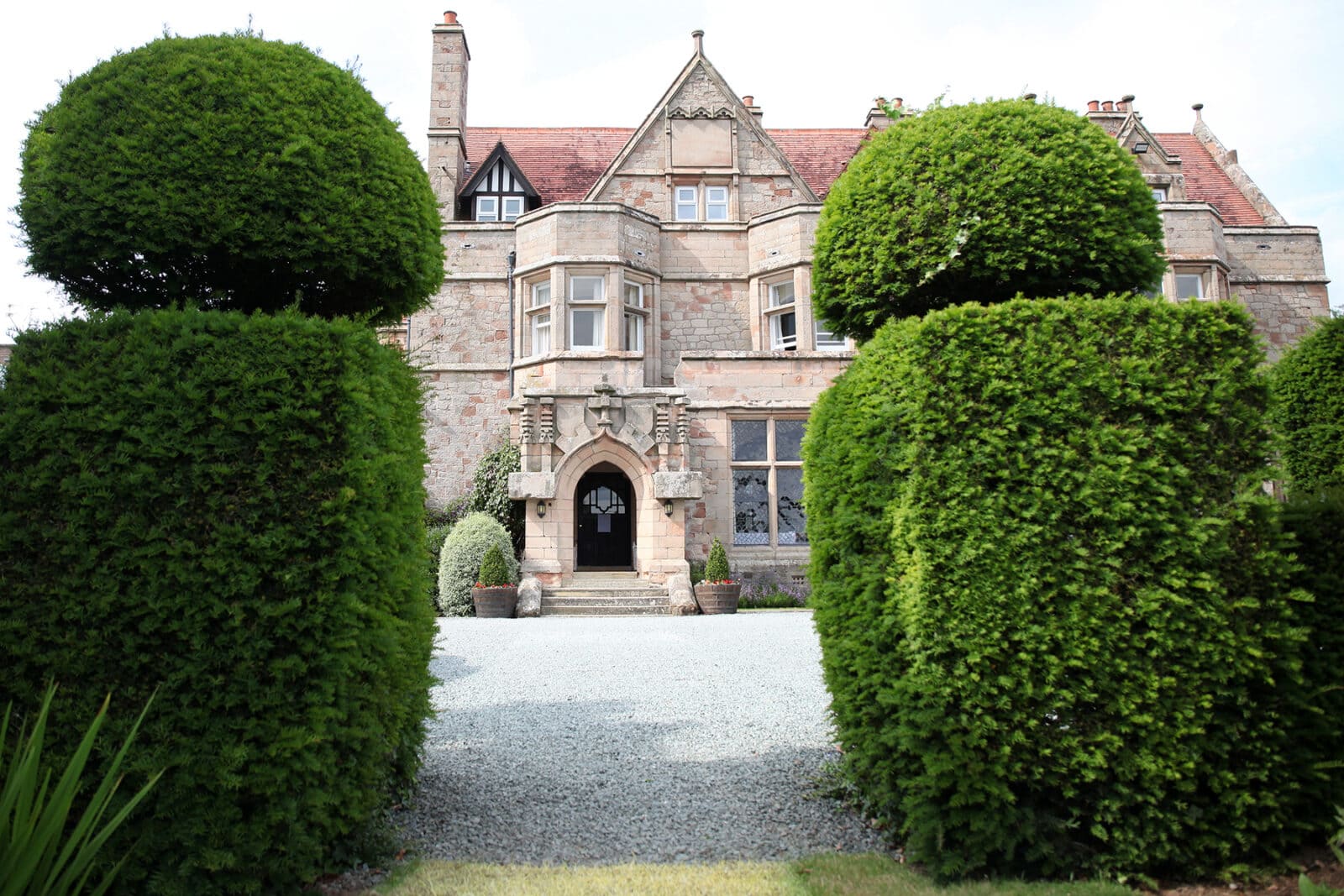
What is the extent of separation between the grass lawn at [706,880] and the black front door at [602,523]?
1463 cm

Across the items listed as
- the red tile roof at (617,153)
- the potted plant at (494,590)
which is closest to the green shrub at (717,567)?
the potted plant at (494,590)

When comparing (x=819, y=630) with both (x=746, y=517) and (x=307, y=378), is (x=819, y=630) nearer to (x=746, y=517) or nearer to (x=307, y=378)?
(x=307, y=378)

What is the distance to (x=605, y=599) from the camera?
16.1 metres

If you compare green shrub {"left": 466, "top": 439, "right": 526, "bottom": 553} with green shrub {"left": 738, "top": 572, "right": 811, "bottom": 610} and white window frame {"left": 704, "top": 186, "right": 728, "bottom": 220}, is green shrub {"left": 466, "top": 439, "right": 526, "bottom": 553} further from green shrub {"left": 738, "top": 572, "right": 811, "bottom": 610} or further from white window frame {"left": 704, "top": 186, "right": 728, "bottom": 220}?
white window frame {"left": 704, "top": 186, "right": 728, "bottom": 220}

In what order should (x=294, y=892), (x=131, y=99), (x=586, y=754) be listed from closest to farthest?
(x=294, y=892)
(x=131, y=99)
(x=586, y=754)

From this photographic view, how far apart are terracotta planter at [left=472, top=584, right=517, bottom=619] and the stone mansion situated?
3.19ft

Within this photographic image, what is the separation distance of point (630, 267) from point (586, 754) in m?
15.1

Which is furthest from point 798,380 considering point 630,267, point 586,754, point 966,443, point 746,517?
point 966,443

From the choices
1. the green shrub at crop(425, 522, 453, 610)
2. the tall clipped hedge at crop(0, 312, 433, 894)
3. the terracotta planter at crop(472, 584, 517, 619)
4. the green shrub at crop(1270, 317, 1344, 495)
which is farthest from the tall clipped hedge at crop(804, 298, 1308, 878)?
the green shrub at crop(425, 522, 453, 610)

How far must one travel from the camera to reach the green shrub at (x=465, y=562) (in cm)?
1612

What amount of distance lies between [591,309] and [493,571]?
705 centimetres

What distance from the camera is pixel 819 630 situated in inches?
201

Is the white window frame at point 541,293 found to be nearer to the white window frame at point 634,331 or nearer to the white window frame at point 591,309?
the white window frame at point 591,309

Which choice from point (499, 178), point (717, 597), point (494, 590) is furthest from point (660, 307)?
point (494, 590)
